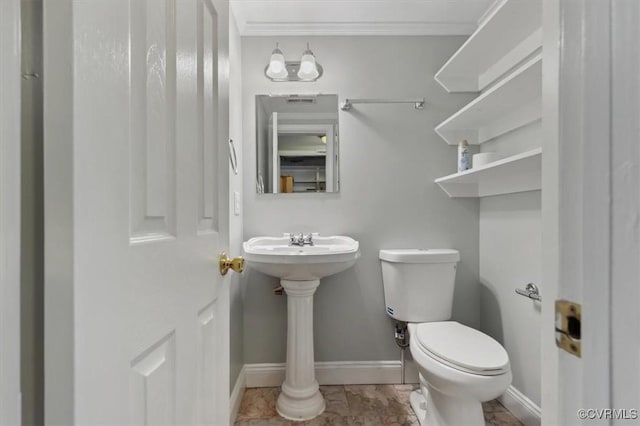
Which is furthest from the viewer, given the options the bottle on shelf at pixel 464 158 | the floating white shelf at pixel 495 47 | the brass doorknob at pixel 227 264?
the bottle on shelf at pixel 464 158

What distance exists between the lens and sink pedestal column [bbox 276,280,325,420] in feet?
4.69

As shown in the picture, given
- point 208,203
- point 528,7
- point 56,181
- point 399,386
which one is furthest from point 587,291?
A: point 399,386

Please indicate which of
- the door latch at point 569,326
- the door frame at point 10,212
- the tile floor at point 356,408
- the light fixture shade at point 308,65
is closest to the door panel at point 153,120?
the door frame at point 10,212

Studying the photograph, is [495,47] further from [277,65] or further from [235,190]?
[235,190]

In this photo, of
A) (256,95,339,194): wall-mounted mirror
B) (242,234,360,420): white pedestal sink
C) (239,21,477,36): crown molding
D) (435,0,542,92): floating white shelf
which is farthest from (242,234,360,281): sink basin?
(239,21,477,36): crown molding

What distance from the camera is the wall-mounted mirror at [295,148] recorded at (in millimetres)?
1739

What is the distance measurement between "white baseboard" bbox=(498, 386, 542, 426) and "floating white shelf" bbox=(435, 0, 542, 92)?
1.65 metres

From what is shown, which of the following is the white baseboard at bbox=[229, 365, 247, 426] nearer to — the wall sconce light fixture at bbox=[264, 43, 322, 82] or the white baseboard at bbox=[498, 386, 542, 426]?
the white baseboard at bbox=[498, 386, 542, 426]

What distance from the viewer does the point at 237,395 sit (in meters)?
1.46

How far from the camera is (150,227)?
0.48m

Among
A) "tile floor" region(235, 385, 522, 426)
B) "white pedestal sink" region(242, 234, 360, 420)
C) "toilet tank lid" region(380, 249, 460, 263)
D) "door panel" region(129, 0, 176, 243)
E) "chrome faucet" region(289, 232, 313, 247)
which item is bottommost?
"tile floor" region(235, 385, 522, 426)

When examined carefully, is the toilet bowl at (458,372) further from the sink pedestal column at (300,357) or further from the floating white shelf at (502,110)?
the floating white shelf at (502,110)

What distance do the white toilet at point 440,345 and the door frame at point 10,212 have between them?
1207 millimetres

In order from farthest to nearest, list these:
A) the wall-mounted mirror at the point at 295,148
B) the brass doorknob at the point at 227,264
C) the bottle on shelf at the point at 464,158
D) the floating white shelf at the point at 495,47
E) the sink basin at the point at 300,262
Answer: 1. the wall-mounted mirror at the point at 295,148
2. the bottle on shelf at the point at 464,158
3. the sink basin at the point at 300,262
4. the floating white shelf at the point at 495,47
5. the brass doorknob at the point at 227,264
